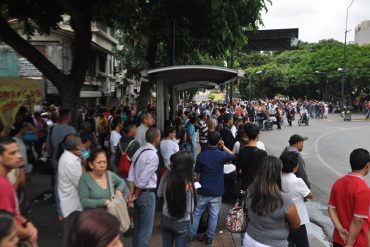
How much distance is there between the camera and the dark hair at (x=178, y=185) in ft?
15.3

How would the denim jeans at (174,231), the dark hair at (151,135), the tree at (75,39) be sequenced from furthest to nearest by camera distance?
the tree at (75,39)
the dark hair at (151,135)
the denim jeans at (174,231)

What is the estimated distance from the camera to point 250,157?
239 inches

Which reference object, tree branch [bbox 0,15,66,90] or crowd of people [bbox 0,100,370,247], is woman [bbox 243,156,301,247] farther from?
tree branch [bbox 0,15,66,90]

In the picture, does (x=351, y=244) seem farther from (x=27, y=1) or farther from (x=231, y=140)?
(x=27, y=1)

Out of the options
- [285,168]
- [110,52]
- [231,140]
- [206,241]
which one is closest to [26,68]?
[110,52]

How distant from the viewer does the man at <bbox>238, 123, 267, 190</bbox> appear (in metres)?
6.00

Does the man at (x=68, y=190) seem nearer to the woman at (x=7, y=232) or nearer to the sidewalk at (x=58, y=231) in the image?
the sidewalk at (x=58, y=231)

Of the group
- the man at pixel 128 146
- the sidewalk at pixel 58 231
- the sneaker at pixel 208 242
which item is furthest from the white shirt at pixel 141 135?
the sneaker at pixel 208 242

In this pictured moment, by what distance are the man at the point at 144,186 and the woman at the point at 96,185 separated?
87cm

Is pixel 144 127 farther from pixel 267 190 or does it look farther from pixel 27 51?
pixel 267 190

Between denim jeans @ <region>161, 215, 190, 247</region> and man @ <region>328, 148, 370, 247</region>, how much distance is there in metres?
1.60

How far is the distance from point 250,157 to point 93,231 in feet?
14.1

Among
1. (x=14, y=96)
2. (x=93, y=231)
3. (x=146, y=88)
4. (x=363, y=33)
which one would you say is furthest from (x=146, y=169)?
(x=363, y=33)

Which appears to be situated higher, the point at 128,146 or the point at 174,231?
the point at 128,146
